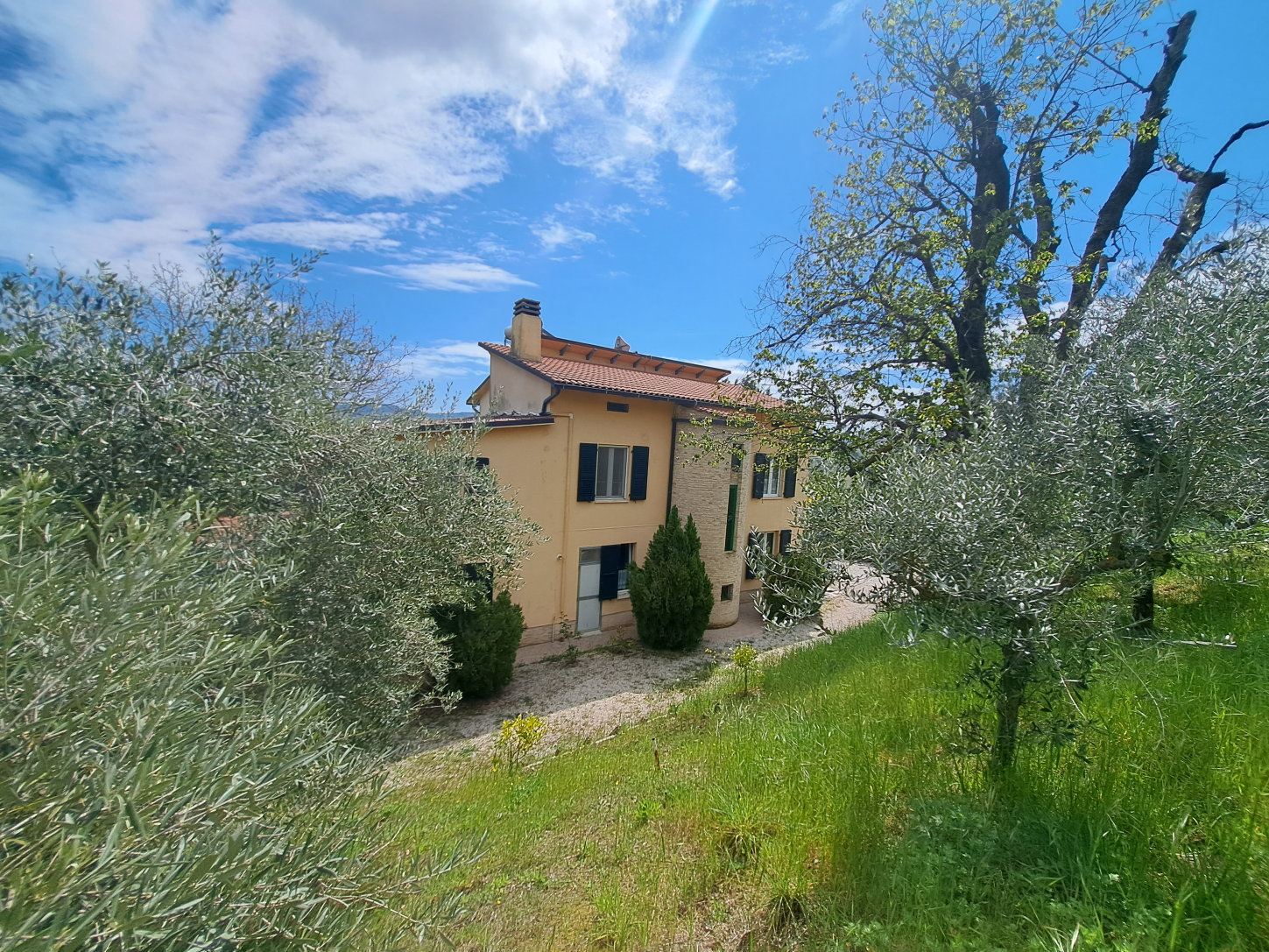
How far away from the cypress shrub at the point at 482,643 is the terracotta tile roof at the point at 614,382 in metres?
5.41

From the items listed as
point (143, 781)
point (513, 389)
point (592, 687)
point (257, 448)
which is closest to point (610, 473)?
point (513, 389)

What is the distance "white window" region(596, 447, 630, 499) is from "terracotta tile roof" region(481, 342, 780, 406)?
66.8 inches

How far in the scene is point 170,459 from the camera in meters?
2.78

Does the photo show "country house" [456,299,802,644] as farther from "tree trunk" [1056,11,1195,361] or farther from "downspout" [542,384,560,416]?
"tree trunk" [1056,11,1195,361]

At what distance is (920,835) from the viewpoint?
2.76 meters

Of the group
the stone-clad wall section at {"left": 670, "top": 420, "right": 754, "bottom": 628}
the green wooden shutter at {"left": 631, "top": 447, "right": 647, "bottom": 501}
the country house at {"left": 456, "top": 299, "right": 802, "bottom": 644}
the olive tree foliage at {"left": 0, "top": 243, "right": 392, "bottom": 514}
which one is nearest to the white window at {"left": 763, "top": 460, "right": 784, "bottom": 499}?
the country house at {"left": 456, "top": 299, "right": 802, "bottom": 644}

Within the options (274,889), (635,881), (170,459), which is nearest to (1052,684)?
(635,881)

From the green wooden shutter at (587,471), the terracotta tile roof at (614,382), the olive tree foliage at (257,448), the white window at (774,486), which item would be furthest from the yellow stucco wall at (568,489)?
the olive tree foliage at (257,448)

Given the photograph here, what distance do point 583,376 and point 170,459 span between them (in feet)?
35.9

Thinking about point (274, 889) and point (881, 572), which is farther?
point (881, 572)

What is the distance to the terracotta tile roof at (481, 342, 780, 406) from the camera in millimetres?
12336

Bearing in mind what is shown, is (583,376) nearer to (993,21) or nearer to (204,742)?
(993,21)

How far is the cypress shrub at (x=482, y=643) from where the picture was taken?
948 centimetres

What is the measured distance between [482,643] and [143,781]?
8.91m
